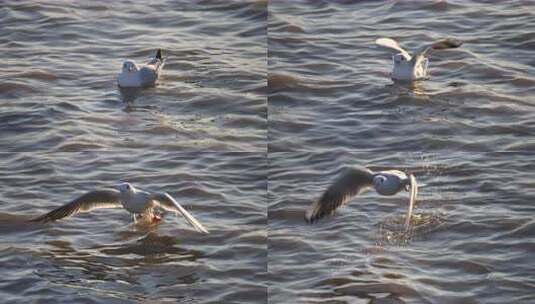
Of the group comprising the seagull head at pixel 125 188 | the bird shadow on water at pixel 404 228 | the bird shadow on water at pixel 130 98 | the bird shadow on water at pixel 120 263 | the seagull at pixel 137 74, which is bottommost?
the bird shadow on water at pixel 120 263

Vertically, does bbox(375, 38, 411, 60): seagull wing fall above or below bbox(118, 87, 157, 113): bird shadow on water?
above

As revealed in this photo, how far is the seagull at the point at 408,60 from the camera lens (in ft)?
34.4

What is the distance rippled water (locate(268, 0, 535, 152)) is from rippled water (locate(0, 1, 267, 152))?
9.6 inches

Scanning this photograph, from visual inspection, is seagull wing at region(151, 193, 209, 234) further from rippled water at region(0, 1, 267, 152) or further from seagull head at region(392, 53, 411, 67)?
seagull head at region(392, 53, 411, 67)

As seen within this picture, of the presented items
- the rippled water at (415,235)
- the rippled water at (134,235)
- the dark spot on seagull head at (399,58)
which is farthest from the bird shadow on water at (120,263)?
the dark spot on seagull head at (399,58)

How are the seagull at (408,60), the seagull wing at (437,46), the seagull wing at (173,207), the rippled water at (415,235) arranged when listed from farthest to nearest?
the seagull at (408,60) → the seagull wing at (437,46) → the seagull wing at (173,207) → the rippled water at (415,235)

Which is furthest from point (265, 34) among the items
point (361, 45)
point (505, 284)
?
point (505, 284)

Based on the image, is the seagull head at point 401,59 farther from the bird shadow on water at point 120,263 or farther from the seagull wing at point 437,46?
the bird shadow on water at point 120,263

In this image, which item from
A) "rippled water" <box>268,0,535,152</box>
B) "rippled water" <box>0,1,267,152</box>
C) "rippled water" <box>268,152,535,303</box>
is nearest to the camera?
"rippled water" <box>268,152,535,303</box>

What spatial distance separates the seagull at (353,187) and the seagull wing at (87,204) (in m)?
1.35

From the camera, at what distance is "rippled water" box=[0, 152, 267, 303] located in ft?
26.6

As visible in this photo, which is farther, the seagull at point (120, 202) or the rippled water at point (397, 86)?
the rippled water at point (397, 86)

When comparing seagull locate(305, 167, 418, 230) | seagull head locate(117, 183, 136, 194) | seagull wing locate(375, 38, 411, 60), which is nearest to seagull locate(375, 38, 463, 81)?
seagull wing locate(375, 38, 411, 60)

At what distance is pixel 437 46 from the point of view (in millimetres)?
10398
